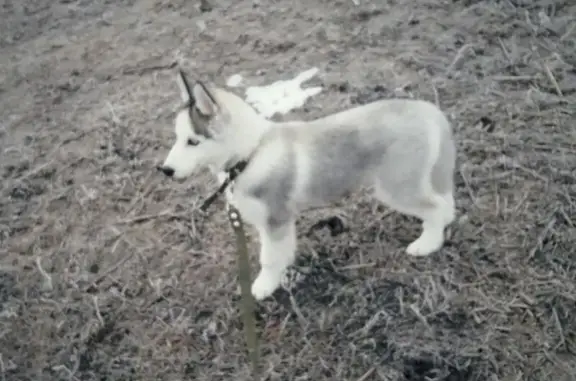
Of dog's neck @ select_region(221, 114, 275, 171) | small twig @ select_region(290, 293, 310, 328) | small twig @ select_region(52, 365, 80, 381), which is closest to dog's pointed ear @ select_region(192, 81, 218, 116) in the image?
dog's neck @ select_region(221, 114, 275, 171)

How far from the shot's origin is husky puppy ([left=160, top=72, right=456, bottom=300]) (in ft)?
8.13

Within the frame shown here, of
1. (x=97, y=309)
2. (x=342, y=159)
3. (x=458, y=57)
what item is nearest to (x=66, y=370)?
(x=97, y=309)

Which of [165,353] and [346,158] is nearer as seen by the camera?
[346,158]

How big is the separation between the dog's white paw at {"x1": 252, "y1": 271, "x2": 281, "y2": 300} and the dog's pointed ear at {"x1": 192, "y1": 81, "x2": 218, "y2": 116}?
2.73 feet

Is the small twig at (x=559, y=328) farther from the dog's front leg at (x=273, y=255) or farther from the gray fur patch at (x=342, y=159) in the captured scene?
the dog's front leg at (x=273, y=255)

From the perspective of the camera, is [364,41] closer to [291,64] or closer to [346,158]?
[291,64]

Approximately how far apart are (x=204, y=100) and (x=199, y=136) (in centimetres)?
14

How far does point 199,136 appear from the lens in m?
2.44

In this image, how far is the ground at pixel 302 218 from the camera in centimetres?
276

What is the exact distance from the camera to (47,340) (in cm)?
294

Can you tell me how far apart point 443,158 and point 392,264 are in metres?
0.56

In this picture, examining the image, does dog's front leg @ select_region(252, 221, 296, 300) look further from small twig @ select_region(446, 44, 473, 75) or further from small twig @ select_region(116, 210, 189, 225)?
small twig @ select_region(446, 44, 473, 75)

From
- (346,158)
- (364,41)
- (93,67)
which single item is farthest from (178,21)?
(346,158)

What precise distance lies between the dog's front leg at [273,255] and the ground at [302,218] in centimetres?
8
